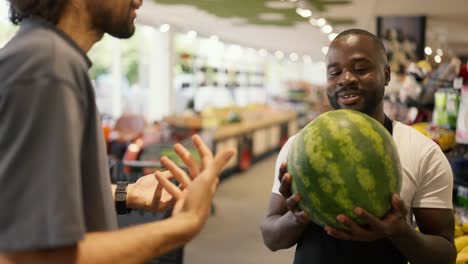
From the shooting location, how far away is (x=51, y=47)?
3.32 ft

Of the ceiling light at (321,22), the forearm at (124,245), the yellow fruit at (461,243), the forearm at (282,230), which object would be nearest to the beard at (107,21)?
the forearm at (124,245)

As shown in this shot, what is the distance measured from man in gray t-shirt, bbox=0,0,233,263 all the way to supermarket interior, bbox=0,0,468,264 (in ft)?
6.26

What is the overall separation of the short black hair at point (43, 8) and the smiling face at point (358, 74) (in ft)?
3.19

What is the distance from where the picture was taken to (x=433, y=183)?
5.72 ft

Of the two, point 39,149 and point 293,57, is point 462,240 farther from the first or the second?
point 293,57

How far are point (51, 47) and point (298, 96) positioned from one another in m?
18.4

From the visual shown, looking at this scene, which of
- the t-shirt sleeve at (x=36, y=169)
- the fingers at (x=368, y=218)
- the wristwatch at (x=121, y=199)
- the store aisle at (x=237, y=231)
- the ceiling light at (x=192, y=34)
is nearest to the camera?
the t-shirt sleeve at (x=36, y=169)

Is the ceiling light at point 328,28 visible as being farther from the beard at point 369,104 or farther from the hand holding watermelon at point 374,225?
the hand holding watermelon at point 374,225

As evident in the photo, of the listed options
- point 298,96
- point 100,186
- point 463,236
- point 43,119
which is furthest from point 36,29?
point 298,96

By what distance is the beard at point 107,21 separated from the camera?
117cm

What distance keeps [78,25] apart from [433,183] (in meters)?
1.17

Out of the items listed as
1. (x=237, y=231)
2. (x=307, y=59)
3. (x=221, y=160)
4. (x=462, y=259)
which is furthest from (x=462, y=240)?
(x=307, y=59)

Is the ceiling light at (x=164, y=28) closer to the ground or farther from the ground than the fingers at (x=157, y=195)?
farther from the ground

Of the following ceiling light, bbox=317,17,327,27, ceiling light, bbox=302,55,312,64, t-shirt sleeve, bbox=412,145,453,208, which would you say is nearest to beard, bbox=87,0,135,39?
t-shirt sleeve, bbox=412,145,453,208
